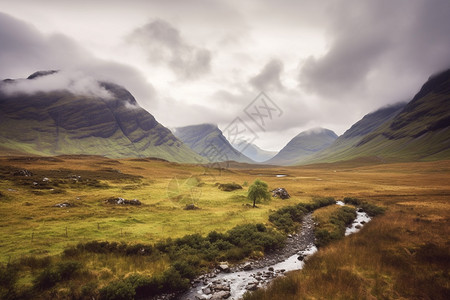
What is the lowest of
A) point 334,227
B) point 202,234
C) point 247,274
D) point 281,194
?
point 247,274

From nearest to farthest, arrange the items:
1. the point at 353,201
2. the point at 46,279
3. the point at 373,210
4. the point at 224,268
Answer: the point at 46,279 < the point at 224,268 < the point at 373,210 < the point at 353,201

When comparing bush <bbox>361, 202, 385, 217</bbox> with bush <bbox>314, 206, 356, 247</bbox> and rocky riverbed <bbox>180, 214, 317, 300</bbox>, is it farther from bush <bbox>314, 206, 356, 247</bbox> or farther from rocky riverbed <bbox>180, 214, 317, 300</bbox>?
rocky riverbed <bbox>180, 214, 317, 300</bbox>

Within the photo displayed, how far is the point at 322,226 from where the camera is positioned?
3112 cm

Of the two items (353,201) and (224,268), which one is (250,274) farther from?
(353,201)

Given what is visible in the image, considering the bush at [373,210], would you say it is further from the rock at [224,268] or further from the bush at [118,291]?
the bush at [118,291]

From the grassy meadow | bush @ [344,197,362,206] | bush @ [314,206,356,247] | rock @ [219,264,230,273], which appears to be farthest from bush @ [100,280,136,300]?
bush @ [344,197,362,206]

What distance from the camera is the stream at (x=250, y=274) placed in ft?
51.3

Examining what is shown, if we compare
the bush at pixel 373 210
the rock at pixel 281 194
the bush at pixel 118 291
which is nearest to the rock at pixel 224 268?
the bush at pixel 118 291

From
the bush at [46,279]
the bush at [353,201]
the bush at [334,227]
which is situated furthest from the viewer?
the bush at [353,201]

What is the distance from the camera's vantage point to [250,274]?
1858 centimetres

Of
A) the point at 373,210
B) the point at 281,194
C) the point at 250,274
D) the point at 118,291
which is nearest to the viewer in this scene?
the point at 118,291

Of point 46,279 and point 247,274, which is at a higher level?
point 46,279

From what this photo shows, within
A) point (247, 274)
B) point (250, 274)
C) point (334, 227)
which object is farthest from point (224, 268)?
point (334, 227)

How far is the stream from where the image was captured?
15.6 meters
